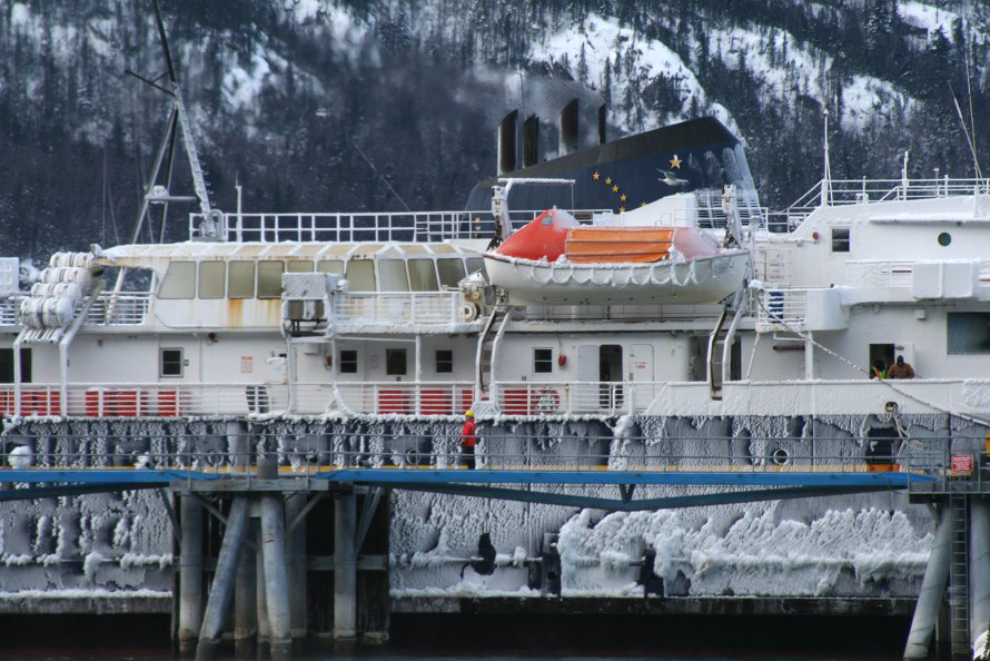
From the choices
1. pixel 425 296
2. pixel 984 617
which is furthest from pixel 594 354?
pixel 984 617

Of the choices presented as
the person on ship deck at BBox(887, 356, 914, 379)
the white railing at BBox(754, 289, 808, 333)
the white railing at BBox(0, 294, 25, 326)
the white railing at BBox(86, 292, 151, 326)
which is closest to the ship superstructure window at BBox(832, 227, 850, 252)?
the white railing at BBox(754, 289, 808, 333)

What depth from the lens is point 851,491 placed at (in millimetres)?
36562

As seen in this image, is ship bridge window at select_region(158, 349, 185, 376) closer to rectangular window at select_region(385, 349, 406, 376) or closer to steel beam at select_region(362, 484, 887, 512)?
rectangular window at select_region(385, 349, 406, 376)

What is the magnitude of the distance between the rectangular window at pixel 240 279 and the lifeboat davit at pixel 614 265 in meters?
5.48

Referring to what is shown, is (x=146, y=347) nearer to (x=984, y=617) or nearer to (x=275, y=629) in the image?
(x=275, y=629)

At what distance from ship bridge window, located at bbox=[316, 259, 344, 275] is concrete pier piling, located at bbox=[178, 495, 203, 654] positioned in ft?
22.3

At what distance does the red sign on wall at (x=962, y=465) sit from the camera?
114 ft

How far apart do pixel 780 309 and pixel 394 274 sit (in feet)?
27.0

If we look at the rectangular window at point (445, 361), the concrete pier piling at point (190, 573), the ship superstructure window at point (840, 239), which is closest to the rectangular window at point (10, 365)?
the concrete pier piling at point (190, 573)

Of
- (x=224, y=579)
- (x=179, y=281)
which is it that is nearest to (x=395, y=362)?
(x=179, y=281)

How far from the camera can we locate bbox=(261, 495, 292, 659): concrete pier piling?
36.5 m

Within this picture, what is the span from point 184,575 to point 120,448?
393 cm

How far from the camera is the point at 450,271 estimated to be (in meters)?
43.7

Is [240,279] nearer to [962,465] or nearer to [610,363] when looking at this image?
[610,363]
